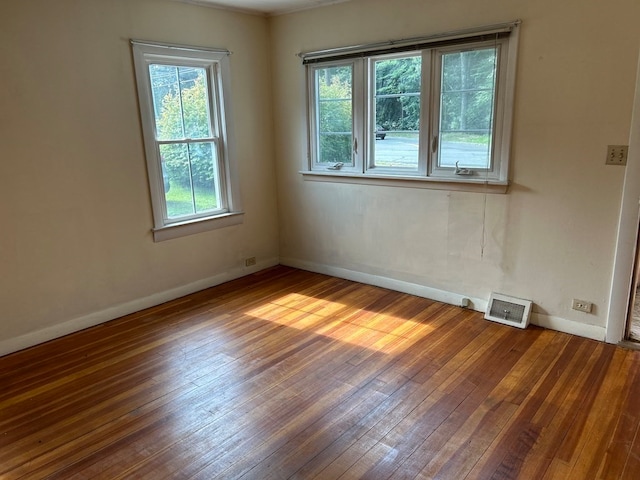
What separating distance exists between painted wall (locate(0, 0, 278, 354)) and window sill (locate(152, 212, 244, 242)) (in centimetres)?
7

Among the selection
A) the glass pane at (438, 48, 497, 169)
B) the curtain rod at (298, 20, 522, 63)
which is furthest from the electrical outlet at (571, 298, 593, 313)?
the curtain rod at (298, 20, 522, 63)

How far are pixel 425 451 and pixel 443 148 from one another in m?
2.32

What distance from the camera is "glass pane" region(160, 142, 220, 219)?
12.8 feet

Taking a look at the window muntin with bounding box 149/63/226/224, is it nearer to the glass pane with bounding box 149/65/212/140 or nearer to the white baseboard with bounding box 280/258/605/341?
the glass pane with bounding box 149/65/212/140

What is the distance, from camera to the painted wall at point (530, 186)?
285 cm

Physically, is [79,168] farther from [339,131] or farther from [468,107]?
[468,107]

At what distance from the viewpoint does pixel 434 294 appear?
388 cm

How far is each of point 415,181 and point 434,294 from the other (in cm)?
98

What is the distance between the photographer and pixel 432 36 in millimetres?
3432

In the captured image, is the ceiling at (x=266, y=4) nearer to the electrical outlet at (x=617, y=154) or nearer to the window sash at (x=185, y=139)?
the window sash at (x=185, y=139)

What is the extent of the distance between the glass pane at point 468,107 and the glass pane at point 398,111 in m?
0.24

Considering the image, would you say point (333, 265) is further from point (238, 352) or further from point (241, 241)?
point (238, 352)

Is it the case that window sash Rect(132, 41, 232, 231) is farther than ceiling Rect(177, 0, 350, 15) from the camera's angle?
No

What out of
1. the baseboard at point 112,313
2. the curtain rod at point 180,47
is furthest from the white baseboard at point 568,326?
the curtain rod at point 180,47
